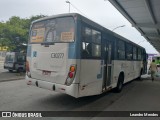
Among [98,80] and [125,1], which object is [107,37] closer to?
[98,80]

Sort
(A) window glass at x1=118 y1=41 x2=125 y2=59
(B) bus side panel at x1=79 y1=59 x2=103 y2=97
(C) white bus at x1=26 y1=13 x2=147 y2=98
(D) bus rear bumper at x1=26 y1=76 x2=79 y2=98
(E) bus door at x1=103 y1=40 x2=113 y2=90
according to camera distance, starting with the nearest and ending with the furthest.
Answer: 1. (D) bus rear bumper at x1=26 y1=76 x2=79 y2=98
2. (C) white bus at x1=26 y1=13 x2=147 y2=98
3. (B) bus side panel at x1=79 y1=59 x2=103 y2=97
4. (E) bus door at x1=103 y1=40 x2=113 y2=90
5. (A) window glass at x1=118 y1=41 x2=125 y2=59

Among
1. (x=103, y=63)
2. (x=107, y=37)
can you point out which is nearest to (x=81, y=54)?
(x=103, y=63)

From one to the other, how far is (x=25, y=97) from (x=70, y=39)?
3486mm

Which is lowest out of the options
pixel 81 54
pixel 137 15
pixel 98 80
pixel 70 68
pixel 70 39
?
pixel 98 80

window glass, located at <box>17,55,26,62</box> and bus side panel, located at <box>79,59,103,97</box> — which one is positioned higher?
window glass, located at <box>17,55,26,62</box>

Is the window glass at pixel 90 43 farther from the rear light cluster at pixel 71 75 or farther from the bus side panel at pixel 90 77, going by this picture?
the rear light cluster at pixel 71 75

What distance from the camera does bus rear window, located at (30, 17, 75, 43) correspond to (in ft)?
23.1

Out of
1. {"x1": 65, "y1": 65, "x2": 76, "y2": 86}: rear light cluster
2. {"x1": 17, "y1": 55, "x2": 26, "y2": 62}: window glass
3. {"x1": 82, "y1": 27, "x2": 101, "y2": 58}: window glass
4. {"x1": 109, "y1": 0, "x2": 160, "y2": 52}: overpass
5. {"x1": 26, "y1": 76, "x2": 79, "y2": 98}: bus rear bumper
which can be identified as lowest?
{"x1": 26, "y1": 76, "x2": 79, "y2": 98}: bus rear bumper

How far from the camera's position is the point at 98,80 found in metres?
8.03

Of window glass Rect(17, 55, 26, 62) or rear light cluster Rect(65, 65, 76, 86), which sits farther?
window glass Rect(17, 55, 26, 62)

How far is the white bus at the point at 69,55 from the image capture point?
22.4ft

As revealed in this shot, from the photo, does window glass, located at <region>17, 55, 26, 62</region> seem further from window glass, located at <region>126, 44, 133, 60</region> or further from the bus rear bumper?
the bus rear bumper

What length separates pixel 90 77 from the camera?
7453 mm

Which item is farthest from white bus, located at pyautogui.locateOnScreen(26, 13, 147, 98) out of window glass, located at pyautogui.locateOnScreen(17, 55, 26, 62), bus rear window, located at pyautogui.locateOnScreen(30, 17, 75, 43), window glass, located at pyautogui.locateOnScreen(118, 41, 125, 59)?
window glass, located at pyautogui.locateOnScreen(17, 55, 26, 62)
